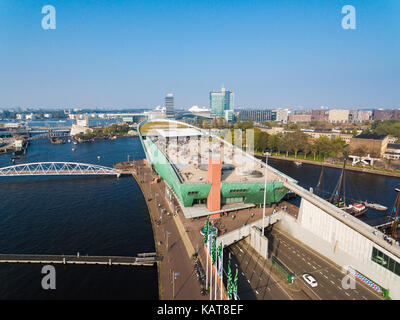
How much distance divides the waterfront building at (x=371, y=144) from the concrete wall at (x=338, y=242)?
60415mm

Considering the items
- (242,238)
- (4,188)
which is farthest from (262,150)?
(4,188)

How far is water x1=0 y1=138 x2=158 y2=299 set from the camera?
26.4m

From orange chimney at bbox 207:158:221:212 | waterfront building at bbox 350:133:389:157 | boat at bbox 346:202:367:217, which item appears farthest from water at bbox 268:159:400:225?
orange chimney at bbox 207:158:221:212

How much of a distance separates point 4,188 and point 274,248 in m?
61.3

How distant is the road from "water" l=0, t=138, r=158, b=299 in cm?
1596

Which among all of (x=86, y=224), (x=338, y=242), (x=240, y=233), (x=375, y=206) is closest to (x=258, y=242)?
(x=240, y=233)

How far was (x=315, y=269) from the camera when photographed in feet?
94.6

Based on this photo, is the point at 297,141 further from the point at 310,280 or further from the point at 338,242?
the point at 310,280

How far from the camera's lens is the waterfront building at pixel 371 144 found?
82.2 meters

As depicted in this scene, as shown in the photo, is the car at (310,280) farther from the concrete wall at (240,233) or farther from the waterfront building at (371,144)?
the waterfront building at (371,144)

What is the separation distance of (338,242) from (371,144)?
71.0 metres

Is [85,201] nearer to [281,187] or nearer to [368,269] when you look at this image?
[281,187]

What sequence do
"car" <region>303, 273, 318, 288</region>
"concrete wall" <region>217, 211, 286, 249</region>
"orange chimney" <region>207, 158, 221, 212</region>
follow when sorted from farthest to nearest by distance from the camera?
1. "orange chimney" <region>207, 158, 221, 212</region>
2. "concrete wall" <region>217, 211, 286, 249</region>
3. "car" <region>303, 273, 318, 288</region>

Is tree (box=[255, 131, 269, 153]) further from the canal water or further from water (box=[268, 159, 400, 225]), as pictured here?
the canal water
